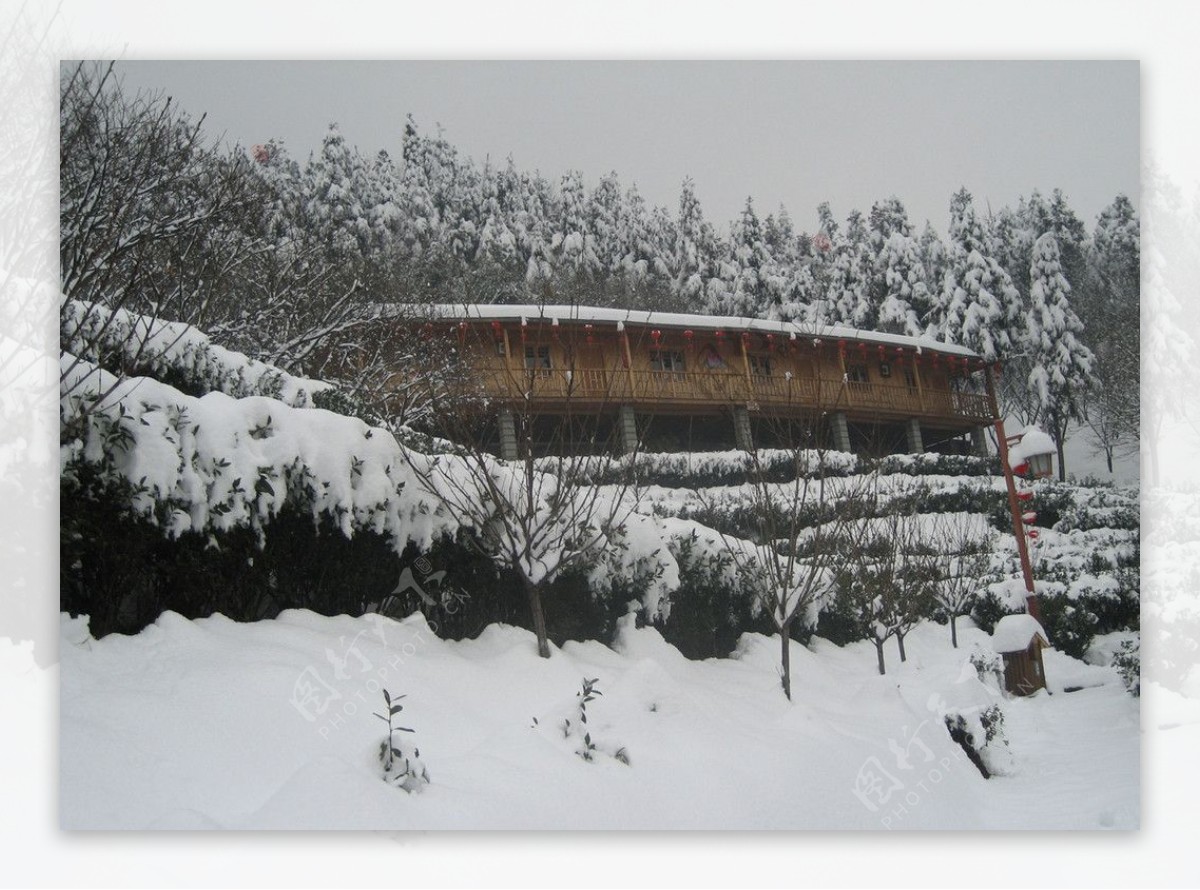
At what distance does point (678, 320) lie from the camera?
6.07m

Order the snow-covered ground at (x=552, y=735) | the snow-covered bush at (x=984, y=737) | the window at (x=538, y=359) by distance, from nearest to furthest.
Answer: the snow-covered ground at (x=552, y=735), the snow-covered bush at (x=984, y=737), the window at (x=538, y=359)

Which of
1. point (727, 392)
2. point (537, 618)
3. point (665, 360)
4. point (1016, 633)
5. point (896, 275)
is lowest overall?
point (1016, 633)

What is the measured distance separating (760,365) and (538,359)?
1621 mm

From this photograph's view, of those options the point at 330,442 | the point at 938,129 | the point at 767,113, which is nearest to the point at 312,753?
the point at 330,442

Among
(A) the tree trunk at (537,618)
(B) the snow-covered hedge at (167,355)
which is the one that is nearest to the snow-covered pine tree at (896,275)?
(A) the tree trunk at (537,618)

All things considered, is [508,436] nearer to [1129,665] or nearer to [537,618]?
[537,618]

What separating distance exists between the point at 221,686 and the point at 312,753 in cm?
45

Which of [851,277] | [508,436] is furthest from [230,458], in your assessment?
[851,277]

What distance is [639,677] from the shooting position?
14.0 ft

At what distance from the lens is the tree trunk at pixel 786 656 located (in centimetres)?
445

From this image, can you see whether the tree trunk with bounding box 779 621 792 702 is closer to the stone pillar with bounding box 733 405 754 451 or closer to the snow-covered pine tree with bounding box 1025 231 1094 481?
the stone pillar with bounding box 733 405 754 451

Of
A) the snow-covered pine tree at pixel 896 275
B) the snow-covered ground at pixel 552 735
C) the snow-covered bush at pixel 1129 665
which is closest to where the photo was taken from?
the snow-covered ground at pixel 552 735

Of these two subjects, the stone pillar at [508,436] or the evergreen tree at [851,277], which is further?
the evergreen tree at [851,277]

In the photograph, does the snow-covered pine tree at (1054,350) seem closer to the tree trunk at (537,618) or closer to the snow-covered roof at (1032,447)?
the snow-covered roof at (1032,447)
